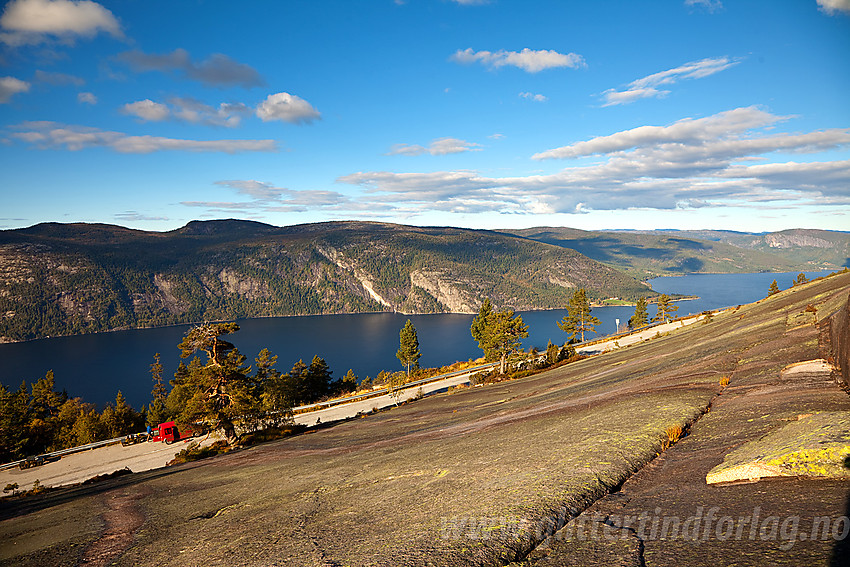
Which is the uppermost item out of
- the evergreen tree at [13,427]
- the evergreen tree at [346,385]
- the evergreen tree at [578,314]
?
the evergreen tree at [578,314]

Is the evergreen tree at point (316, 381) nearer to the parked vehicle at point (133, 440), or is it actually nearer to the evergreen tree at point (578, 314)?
the parked vehicle at point (133, 440)

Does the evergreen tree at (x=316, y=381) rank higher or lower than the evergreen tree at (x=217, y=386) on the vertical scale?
lower

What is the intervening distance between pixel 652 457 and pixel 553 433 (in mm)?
3141

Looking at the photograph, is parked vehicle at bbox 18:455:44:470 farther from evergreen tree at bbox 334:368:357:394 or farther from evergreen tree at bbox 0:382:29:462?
evergreen tree at bbox 334:368:357:394

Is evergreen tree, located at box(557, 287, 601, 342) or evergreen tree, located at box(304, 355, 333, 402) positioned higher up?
evergreen tree, located at box(557, 287, 601, 342)

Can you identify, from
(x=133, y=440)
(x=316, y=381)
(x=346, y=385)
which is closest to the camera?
(x=133, y=440)

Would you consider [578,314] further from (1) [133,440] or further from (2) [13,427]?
(2) [13,427]

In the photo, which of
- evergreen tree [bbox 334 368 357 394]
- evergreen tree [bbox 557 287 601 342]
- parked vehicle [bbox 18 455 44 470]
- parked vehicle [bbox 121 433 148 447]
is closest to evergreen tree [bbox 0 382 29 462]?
parked vehicle [bbox 18 455 44 470]

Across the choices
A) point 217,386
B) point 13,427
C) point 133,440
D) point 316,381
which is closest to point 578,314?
point 316,381

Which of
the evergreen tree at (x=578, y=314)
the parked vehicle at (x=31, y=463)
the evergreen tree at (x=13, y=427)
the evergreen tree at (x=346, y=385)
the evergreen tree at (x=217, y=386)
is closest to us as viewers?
the evergreen tree at (x=217, y=386)

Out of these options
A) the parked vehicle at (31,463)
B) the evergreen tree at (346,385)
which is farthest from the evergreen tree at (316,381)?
the parked vehicle at (31,463)

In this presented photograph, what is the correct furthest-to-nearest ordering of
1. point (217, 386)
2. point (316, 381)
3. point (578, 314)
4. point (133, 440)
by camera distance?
point (578, 314) < point (316, 381) < point (133, 440) < point (217, 386)

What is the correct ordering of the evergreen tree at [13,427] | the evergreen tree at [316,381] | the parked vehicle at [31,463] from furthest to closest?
the evergreen tree at [316,381]
the evergreen tree at [13,427]
the parked vehicle at [31,463]

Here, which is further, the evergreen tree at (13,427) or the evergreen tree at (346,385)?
the evergreen tree at (346,385)
